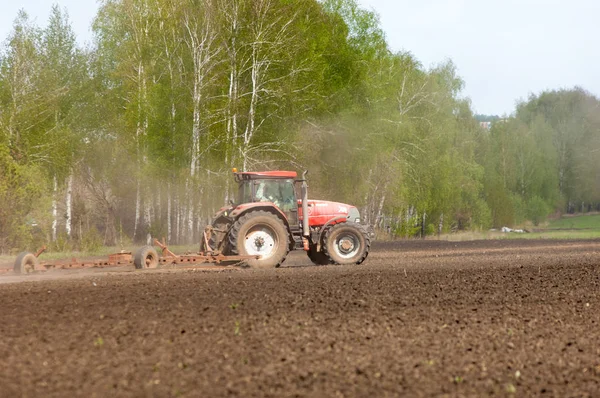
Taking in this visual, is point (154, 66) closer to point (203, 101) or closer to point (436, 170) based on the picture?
point (203, 101)

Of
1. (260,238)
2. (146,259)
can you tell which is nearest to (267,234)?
(260,238)

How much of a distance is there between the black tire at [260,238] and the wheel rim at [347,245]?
143 centimetres

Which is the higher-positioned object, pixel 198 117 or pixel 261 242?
pixel 198 117

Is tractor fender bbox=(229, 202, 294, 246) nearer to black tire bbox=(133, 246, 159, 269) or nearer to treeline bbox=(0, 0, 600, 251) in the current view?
black tire bbox=(133, 246, 159, 269)

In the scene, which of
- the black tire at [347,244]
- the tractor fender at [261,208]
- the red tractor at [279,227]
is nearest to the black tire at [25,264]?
the red tractor at [279,227]

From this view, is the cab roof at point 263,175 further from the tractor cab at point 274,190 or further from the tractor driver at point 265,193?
the tractor driver at point 265,193

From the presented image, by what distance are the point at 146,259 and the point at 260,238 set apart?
2.58 m

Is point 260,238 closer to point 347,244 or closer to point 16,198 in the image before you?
point 347,244

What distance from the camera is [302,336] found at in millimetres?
9641

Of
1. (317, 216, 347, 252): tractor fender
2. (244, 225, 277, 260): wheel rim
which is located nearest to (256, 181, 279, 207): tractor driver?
(244, 225, 277, 260): wheel rim

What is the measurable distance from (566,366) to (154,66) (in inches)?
1105

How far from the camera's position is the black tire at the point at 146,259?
18.4 metres

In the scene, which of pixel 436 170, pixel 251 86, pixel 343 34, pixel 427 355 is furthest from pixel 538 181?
pixel 427 355

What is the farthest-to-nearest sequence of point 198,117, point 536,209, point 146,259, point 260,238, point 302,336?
point 536,209, point 198,117, point 260,238, point 146,259, point 302,336
